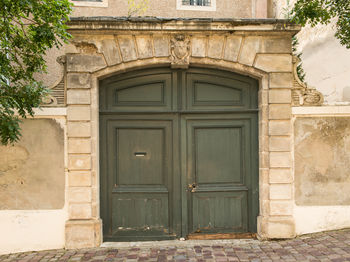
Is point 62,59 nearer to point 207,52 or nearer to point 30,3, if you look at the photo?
point 30,3

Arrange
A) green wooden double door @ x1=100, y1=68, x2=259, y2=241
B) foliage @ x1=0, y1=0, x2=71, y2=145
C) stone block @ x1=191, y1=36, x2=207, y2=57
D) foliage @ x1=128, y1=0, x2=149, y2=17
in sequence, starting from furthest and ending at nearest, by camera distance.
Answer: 1. foliage @ x1=128, y1=0, x2=149, y2=17
2. green wooden double door @ x1=100, y1=68, x2=259, y2=241
3. stone block @ x1=191, y1=36, x2=207, y2=57
4. foliage @ x1=0, y1=0, x2=71, y2=145

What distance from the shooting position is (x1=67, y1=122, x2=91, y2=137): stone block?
4.45 metres

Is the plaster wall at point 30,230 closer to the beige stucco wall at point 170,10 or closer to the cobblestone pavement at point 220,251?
the cobblestone pavement at point 220,251

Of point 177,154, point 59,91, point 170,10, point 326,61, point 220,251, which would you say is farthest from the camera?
point 170,10

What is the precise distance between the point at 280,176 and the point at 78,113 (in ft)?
11.5

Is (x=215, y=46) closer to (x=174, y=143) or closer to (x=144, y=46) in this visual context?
(x=144, y=46)

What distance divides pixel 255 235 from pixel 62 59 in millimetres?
4424

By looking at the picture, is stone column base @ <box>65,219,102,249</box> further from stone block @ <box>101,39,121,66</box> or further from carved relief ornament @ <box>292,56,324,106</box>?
carved relief ornament @ <box>292,56,324,106</box>

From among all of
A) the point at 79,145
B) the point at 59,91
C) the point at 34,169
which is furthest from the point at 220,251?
the point at 59,91

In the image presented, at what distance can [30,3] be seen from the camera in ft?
9.82

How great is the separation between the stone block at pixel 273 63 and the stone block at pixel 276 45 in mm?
82

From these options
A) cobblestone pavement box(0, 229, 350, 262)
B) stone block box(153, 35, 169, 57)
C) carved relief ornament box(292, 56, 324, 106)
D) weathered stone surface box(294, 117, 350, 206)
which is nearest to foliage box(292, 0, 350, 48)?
carved relief ornament box(292, 56, 324, 106)

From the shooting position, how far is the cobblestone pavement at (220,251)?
398cm

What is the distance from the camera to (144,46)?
454 cm
